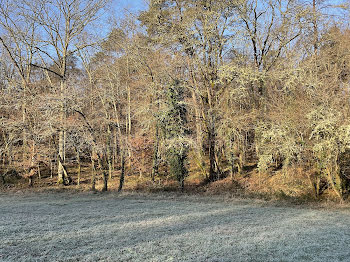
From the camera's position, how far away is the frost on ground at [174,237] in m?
4.78

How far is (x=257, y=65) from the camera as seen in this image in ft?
55.4

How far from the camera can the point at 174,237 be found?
235 inches

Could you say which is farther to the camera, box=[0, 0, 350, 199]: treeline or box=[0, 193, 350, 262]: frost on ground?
box=[0, 0, 350, 199]: treeline

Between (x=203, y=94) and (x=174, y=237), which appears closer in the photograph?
(x=174, y=237)

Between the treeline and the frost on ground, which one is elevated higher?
the treeline

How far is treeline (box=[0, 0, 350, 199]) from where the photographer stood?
11906mm

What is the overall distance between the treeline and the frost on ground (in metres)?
4.23

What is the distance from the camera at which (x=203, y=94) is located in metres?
17.4

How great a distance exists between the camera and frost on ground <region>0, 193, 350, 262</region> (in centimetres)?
478

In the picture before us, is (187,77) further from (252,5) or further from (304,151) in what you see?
(304,151)

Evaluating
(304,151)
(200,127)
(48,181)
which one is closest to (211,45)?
(200,127)

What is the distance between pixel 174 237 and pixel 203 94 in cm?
1253

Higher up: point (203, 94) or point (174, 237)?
point (203, 94)

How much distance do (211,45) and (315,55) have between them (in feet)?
19.8
